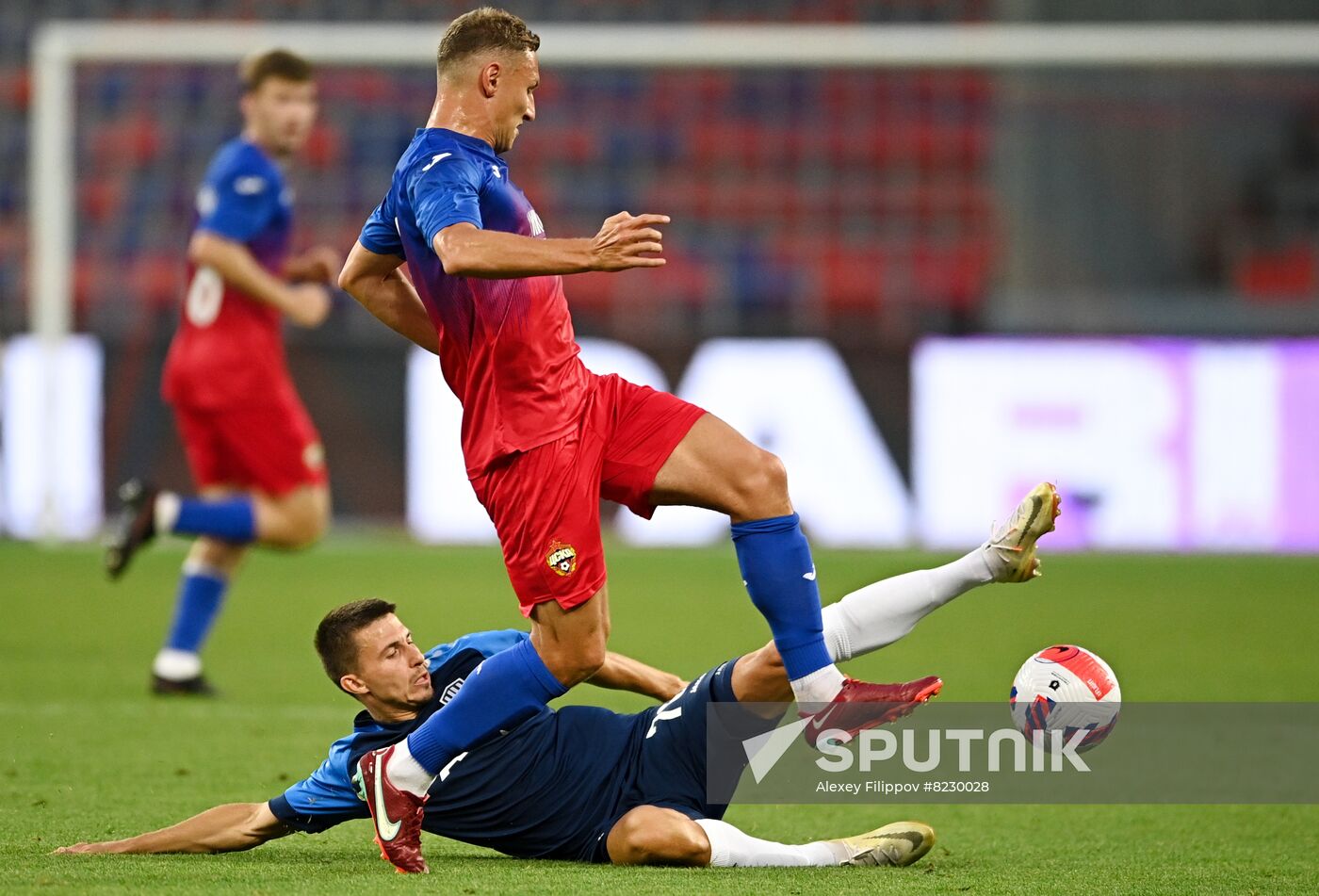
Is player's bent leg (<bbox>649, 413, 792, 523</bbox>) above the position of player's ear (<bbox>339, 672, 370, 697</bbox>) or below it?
above

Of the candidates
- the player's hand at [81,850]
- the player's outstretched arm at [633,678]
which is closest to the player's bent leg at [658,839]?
the player's outstretched arm at [633,678]

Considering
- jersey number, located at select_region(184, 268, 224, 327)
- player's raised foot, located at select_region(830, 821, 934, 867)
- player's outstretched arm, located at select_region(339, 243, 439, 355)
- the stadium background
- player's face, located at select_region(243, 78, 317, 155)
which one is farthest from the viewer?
jersey number, located at select_region(184, 268, 224, 327)

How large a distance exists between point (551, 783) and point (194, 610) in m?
3.11

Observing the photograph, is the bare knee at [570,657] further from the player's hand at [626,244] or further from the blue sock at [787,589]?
the player's hand at [626,244]

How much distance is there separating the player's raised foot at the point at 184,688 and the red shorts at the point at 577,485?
2.98 metres

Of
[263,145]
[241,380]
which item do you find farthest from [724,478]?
[263,145]

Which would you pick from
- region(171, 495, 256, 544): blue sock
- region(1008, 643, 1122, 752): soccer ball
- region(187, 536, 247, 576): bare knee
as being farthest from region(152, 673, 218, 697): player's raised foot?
region(1008, 643, 1122, 752): soccer ball

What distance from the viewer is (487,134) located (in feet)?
13.6

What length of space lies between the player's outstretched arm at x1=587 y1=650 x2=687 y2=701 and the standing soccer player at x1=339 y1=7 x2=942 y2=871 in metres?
0.28

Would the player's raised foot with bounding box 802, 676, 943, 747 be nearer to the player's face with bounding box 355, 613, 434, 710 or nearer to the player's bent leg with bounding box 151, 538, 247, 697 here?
the player's face with bounding box 355, 613, 434, 710

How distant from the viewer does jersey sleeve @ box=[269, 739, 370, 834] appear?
3.96 metres

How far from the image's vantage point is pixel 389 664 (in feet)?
13.6

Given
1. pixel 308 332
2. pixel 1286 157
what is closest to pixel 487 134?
pixel 308 332

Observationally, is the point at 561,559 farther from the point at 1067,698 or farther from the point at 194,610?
the point at 194,610
